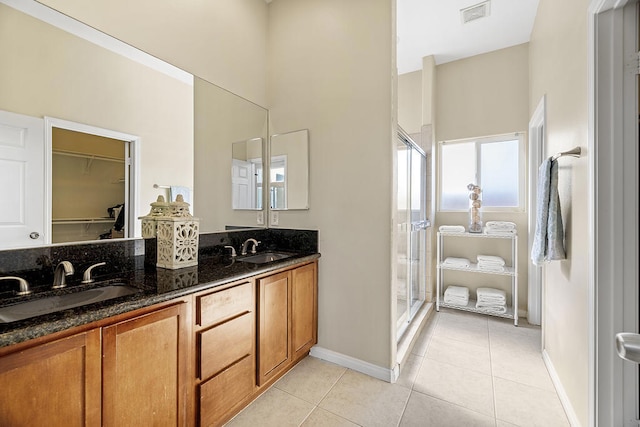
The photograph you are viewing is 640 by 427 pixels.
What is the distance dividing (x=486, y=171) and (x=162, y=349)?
369cm

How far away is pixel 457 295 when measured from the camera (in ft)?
10.6

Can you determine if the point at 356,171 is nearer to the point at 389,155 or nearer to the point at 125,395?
the point at 389,155

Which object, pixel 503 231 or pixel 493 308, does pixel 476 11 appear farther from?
pixel 493 308

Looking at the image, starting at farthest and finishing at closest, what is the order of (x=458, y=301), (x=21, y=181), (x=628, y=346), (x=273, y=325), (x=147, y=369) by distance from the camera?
(x=458, y=301)
(x=273, y=325)
(x=21, y=181)
(x=147, y=369)
(x=628, y=346)

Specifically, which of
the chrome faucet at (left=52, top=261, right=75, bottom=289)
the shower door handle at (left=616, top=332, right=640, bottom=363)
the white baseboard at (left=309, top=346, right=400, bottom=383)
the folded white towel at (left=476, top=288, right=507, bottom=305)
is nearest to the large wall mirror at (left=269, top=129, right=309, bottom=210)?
the white baseboard at (left=309, top=346, right=400, bottom=383)

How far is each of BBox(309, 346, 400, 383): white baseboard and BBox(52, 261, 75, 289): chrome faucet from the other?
1705mm

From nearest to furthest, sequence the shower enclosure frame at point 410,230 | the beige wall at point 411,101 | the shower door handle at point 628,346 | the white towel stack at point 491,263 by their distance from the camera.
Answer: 1. the shower door handle at point 628,346
2. the shower enclosure frame at point 410,230
3. the white towel stack at point 491,263
4. the beige wall at point 411,101

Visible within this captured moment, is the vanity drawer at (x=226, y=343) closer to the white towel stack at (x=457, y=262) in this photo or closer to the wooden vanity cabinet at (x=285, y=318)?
the wooden vanity cabinet at (x=285, y=318)

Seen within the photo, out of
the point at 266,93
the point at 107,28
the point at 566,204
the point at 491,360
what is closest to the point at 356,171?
the point at 266,93

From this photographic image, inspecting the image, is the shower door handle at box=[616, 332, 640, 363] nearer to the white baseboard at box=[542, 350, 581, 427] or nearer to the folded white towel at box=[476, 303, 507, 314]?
the white baseboard at box=[542, 350, 581, 427]

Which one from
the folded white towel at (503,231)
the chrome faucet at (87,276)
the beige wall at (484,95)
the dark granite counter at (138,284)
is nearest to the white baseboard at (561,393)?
the folded white towel at (503,231)

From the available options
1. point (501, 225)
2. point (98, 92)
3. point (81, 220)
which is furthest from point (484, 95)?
point (81, 220)

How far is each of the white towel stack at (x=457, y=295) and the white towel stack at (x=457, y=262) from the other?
0.33m

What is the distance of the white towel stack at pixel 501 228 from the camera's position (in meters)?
2.99
